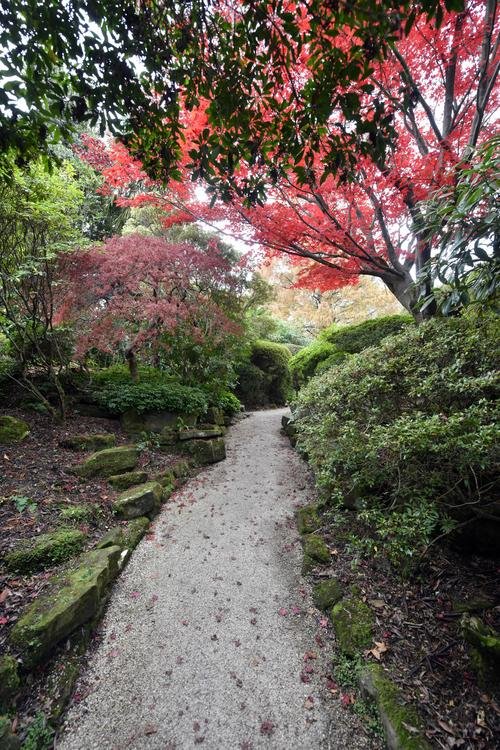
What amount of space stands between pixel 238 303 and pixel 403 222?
3.35 meters

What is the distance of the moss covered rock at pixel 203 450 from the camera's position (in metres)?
5.39

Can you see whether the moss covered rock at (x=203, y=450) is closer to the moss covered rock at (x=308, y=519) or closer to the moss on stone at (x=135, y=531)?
the moss on stone at (x=135, y=531)

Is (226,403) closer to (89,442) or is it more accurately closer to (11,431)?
(89,442)

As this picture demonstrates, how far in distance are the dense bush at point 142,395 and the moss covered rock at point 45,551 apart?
2.63 metres

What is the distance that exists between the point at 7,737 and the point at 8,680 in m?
0.26

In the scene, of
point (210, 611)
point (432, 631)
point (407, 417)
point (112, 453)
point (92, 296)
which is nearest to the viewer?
point (432, 631)

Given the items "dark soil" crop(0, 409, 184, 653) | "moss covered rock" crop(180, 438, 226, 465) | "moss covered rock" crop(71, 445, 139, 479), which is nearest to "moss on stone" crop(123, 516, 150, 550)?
"dark soil" crop(0, 409, 184, 653)

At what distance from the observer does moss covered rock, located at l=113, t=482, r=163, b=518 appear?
3.57 m

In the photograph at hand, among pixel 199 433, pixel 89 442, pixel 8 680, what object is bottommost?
pixel 8 680

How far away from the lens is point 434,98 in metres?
3.91

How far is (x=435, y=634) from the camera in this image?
83.9 inches

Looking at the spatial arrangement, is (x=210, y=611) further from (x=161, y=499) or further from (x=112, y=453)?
(x=112, y=453)

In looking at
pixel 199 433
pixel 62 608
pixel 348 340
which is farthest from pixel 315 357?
pixel 62 608

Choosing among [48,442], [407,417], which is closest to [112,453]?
[48,442]
